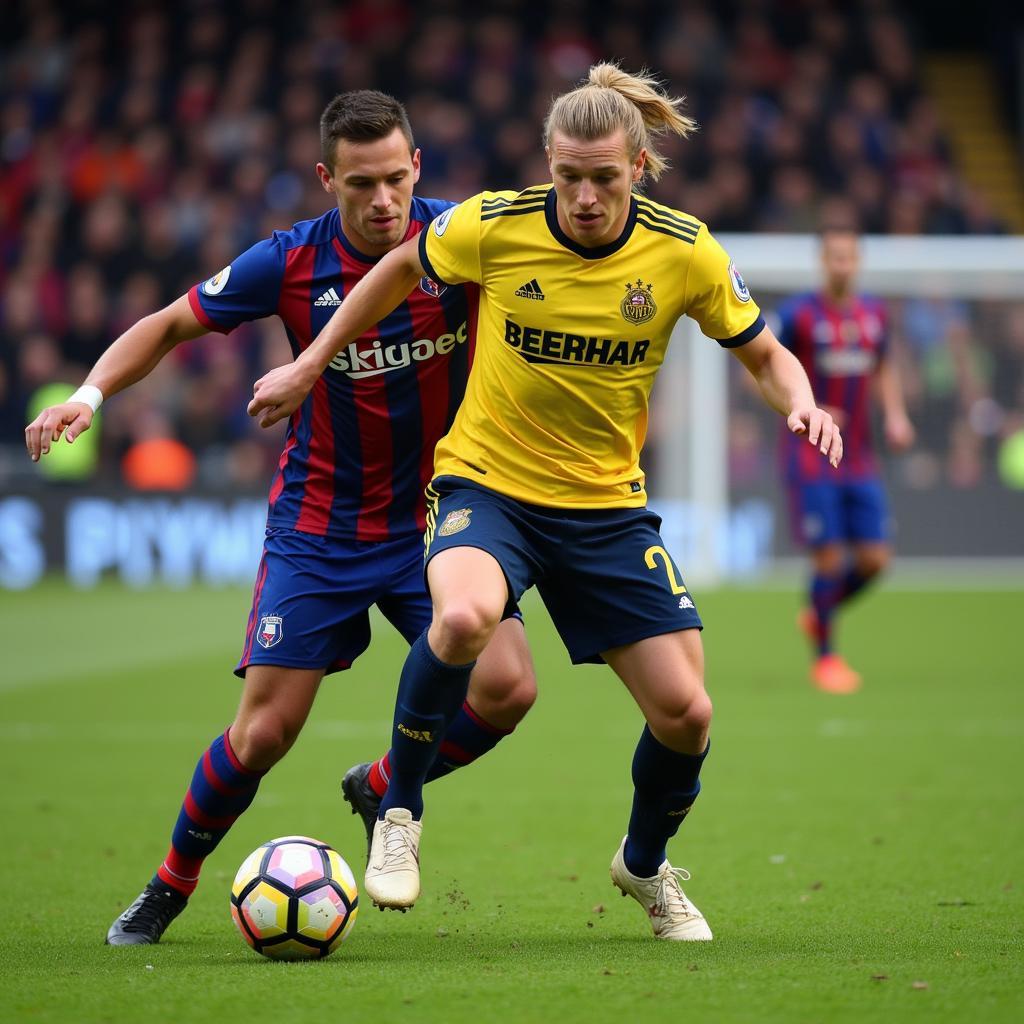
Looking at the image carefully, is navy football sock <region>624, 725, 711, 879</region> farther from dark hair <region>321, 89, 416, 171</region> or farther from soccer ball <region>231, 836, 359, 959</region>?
dark hair <region>321, 89, 416, 171</region>

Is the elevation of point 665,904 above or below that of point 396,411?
below

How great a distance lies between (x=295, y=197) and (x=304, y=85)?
205 centimetres

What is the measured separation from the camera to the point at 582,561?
454 cm

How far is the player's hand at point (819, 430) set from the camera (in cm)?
436

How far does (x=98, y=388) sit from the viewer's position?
461 centimetres

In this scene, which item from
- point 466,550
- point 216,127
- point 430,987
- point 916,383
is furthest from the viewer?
point 216,127

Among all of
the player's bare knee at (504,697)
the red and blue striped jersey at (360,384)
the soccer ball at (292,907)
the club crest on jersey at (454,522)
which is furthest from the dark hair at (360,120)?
the soccer ball at (292,907)

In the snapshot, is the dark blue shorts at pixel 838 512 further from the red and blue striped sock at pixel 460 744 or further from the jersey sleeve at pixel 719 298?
the jersey sleeve at pixel 719 298

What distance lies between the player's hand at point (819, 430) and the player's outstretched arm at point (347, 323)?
1045 mm

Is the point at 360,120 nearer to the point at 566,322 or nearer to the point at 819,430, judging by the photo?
the point at 566,322

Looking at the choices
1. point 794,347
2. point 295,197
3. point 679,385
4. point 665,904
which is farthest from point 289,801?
point 295,197

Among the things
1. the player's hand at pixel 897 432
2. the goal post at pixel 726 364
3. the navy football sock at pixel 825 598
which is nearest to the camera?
the player's hand at pixel 897 432

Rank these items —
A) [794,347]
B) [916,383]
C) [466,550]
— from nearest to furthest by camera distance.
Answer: [466,550] < [794,347] < [916,383]

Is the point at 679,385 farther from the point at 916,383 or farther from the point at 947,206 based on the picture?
the point at 947,206
